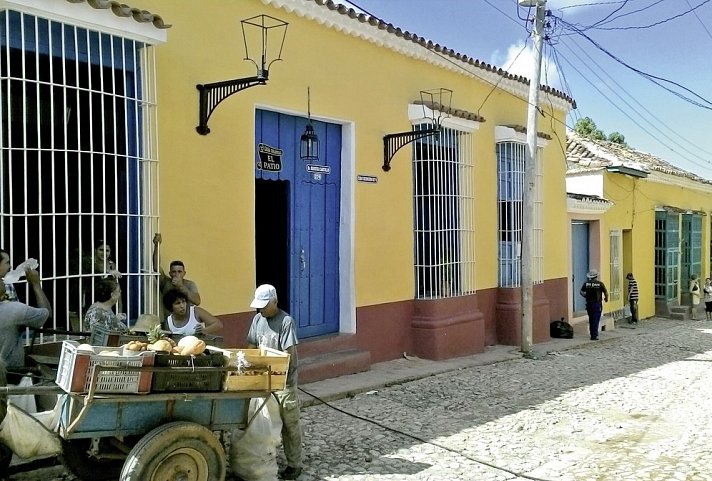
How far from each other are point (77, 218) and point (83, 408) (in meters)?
2.48

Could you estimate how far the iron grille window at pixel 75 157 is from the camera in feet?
17.8

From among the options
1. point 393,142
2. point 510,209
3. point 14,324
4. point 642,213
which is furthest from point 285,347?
point 642,213

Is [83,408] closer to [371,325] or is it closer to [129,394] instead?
[129,394]

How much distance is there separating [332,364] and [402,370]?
124cm

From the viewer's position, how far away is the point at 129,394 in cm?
394

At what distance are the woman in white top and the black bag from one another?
895 cm

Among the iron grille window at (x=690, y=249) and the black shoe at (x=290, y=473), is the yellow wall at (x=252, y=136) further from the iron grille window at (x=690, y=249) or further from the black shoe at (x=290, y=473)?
the iron grille window at (x=690, y=249)

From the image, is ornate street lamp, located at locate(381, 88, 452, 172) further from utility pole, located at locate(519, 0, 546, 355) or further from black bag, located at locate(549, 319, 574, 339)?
black bag, located at locate(549, 319, 574, 339)

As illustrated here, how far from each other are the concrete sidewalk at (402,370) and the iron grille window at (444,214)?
3.31ft

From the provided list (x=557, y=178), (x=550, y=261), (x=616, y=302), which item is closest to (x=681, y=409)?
(x=550, y=261)

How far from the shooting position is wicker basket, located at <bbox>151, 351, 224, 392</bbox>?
4.07 m

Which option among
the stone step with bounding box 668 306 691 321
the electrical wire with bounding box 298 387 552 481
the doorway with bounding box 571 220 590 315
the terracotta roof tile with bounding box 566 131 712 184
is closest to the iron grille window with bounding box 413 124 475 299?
the electrical wire with bounding box 298 387 552 481

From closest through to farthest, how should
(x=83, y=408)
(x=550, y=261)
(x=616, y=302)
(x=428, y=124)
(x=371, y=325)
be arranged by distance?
(x=83, y=408), (x=371, y=325), (x=428, y=124), (x=550, y=261), (x=616, y=302)

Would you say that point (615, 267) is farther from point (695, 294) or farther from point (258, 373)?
point (258, 373)
